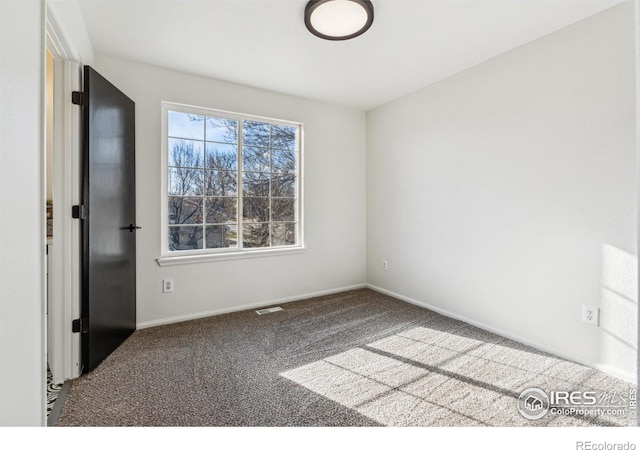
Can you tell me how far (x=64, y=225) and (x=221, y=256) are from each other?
1354 mm

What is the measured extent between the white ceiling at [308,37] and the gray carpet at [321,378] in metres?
2.41

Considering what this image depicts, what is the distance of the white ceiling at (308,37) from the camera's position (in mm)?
1947

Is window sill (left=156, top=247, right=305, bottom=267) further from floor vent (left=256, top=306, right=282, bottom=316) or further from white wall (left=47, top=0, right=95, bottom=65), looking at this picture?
white wall (left=47, top=0, right=95, bottom=65)

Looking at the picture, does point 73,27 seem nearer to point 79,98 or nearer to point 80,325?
point 79,98

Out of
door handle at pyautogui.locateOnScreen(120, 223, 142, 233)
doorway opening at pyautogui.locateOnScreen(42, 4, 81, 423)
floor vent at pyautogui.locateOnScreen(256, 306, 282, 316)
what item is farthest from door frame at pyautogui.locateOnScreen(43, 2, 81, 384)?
floor vent at pyautogui.locateOnScreen(256, 306, 282, 316)

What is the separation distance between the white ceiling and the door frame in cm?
57

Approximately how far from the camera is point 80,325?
1942mm

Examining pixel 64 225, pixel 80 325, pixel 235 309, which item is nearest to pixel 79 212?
pixel 64 225

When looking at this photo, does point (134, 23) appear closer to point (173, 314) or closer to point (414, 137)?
point (173, 314)

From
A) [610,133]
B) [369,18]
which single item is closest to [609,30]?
[610,133]

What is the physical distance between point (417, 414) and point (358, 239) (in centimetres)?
256

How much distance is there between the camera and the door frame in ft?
6.15
